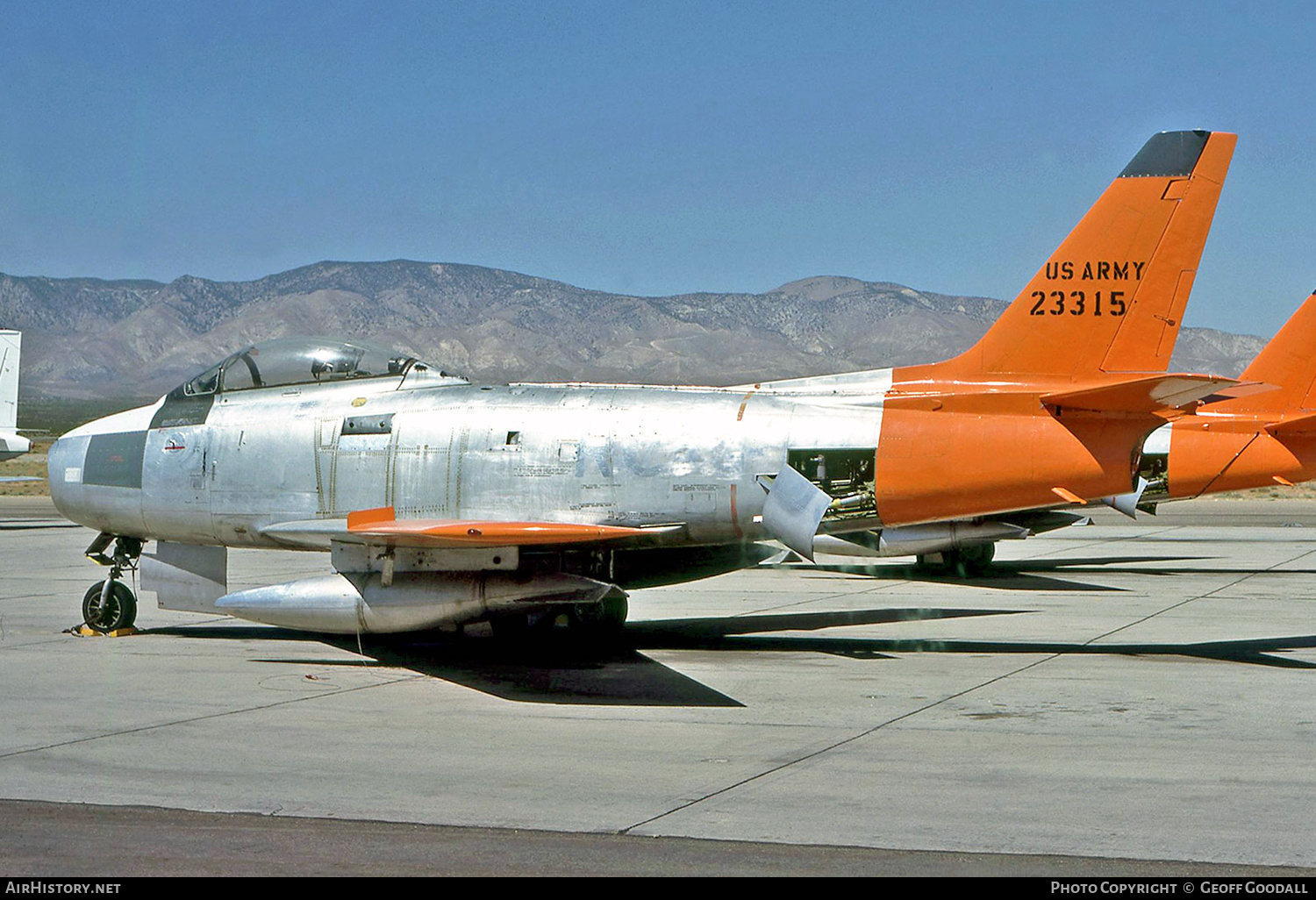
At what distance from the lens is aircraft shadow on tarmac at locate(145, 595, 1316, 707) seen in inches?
436

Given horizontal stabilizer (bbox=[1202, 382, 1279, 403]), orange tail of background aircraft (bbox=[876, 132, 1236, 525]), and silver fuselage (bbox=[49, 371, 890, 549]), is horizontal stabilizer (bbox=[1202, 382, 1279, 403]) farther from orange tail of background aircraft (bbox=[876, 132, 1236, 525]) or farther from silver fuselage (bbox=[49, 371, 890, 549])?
silver fuselage (bbox=[49, 371, 890, 549])

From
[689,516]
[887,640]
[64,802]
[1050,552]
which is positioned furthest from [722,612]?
[1050,552]

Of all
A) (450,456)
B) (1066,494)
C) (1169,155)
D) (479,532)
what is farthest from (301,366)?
(1169,155)

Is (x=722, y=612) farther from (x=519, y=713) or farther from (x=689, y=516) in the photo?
(x=519, y=713)

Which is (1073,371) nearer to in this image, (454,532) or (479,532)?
(479,532)

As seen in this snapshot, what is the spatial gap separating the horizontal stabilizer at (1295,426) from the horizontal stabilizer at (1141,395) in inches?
439

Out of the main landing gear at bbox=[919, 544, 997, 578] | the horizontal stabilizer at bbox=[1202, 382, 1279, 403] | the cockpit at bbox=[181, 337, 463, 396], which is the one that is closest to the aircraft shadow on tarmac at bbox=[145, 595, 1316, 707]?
the horizontal stabilizer at bbox=[1202, 382, 1279, 403]

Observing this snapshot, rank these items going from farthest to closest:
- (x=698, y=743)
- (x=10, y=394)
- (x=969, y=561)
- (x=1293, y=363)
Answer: (x=10, y=394) < (x=1293, y=363) < (x=969, y=561) < (x=698, y=743)

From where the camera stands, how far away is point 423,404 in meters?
13.0

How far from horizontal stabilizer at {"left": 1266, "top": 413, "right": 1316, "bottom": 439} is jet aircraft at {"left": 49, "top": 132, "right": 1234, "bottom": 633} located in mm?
10456

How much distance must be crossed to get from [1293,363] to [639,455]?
1605 centimetres

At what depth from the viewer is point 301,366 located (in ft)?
44.8

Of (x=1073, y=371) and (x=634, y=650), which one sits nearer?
(x=1073, y=371)

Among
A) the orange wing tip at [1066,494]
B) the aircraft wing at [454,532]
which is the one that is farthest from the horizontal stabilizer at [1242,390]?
the aircraft wing at [454,532]
